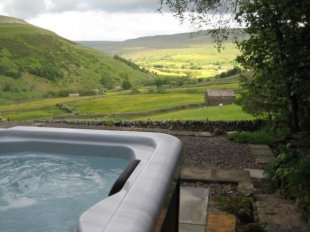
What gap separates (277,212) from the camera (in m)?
3.74

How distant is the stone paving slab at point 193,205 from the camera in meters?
3.52

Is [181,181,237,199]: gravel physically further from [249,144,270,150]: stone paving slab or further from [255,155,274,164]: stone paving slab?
[249,144,270,150]: stone paving slab

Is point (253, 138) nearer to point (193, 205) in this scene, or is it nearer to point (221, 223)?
point (193, 205)

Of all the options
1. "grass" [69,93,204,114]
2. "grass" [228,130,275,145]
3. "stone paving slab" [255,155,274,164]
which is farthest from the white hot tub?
"grass" [69,93,204,114]

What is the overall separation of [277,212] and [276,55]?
348 centimetres

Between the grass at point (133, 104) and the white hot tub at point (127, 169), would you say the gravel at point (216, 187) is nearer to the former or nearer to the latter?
the white hot tub at point (127, 169)

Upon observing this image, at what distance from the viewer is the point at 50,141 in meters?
4.20

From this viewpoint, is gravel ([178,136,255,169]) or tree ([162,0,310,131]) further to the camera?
tree ([162,0,310,131])

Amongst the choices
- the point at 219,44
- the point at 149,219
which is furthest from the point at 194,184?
the point at 219,44

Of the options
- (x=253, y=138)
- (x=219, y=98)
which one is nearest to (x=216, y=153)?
(x=253, y=138)

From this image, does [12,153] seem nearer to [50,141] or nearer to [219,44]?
[50,141]

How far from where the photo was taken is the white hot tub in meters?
1.89

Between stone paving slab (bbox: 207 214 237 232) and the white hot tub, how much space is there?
0.65 meters

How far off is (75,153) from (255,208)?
200 centimetres
